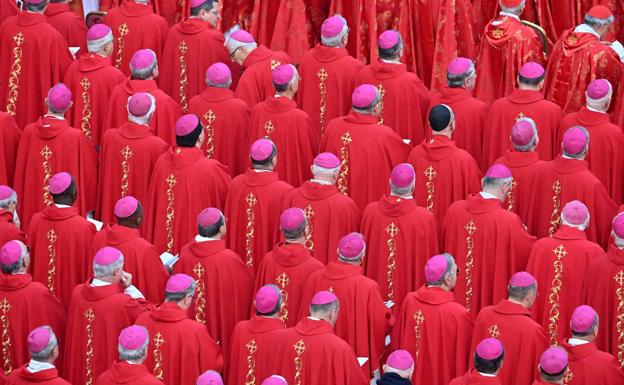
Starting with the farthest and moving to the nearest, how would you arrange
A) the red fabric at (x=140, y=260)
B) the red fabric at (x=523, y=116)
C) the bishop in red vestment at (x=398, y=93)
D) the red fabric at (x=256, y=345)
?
the bishop in red vestment at (x=398, y=93)
the red fabric at (x=523, y=116)
the red fabric at (x=140, y=260)
the red fabric at (x=256, y=345)

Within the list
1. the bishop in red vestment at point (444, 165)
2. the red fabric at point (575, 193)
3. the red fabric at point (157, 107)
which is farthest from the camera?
the red fabric at point (157, 107)

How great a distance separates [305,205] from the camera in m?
12.9

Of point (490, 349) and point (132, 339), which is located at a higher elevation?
point (490, 349)

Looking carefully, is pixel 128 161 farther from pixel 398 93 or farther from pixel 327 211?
pixel 398 93

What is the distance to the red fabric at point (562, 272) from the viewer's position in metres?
12.4

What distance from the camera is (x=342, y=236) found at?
12906 mm

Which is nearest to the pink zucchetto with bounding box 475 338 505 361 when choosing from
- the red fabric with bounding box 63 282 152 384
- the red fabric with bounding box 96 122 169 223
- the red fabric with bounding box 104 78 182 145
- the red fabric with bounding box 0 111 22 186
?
the red fabric with bounding box 63 282 152 384

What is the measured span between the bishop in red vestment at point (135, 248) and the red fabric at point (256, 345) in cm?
80

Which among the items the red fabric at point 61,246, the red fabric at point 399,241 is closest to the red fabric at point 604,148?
the red fabric at point 399,241

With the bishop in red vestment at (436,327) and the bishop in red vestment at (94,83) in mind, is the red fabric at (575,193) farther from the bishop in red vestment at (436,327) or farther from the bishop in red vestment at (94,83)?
the bishop in red vestment at (94,83)

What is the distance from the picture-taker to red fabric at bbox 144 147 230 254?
1334 centimetres

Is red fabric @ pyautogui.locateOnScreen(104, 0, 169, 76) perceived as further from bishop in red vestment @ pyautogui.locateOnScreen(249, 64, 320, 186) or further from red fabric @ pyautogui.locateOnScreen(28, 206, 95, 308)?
red fabric @ pyautogui.locateOnScreen(28, 206, 95, 308)

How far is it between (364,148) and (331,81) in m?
0.91

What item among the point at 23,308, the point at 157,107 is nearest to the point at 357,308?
the point at 23,308
